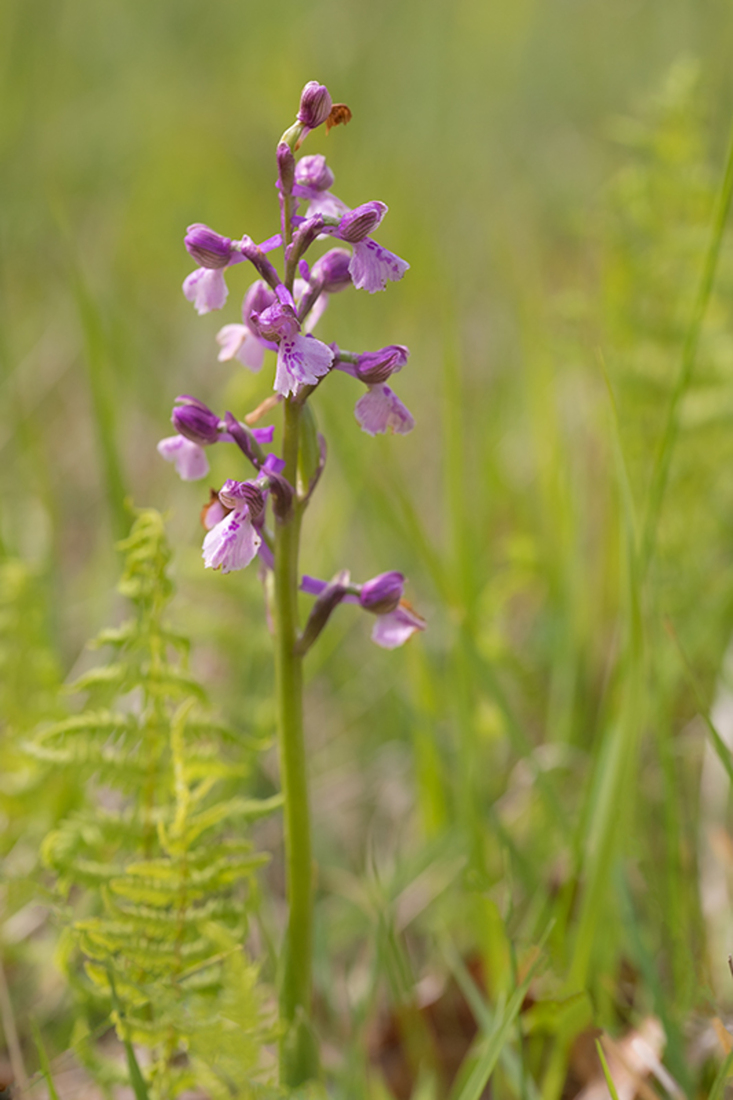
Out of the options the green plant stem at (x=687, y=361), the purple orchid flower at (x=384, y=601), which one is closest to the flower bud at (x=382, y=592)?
the purple orchid flower at (x=384, y=601)

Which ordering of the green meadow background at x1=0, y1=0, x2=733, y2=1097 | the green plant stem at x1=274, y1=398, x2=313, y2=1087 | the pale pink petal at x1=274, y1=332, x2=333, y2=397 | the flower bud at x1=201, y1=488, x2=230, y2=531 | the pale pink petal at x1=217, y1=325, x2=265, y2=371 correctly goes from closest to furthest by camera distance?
1. the pale pink petal at x1=274, y1=332, x2=333, y2=397
2. the green plant stem at x1=274, y1=398, x2=313, y2=1087
3. the flower bud at x1=201, y1=488, x2=230, y2=531
4. the pale pink petal at x1=217, y1=325, x2=265, y2=371
5. the green meadow background at x1=0, y1=0, x2=733, y2=1097

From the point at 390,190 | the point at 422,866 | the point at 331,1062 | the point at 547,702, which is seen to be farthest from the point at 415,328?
the point at 331,1062

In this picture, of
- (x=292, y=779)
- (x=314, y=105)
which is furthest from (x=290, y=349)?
(x=292, y=779)

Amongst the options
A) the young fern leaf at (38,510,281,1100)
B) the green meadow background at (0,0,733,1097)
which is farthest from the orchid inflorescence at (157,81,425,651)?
the green meadow background at (0,0,733,1097)

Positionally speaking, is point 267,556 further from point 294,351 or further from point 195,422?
point 294,351

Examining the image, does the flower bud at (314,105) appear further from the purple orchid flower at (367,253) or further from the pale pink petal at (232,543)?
the pale pink petal at (232,543)

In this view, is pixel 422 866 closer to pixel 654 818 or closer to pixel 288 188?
pixel 654 818

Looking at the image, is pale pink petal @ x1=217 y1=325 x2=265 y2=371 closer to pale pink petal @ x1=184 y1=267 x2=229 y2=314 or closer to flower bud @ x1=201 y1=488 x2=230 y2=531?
pale pink petal @ x1=184 y1=267 x2=229 y2=314
